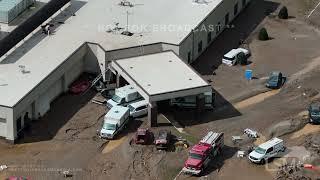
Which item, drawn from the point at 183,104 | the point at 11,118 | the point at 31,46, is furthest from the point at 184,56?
the point at 11,118

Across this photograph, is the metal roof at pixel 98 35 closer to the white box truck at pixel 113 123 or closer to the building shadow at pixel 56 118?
the building shadow at pixel 56 118

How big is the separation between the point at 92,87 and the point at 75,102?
11.1 feet

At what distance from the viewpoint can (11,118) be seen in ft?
243

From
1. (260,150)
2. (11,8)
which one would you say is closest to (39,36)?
(11,8)

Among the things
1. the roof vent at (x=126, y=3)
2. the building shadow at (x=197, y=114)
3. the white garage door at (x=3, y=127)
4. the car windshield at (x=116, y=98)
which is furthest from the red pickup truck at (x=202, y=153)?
the roof vent at (x=126, y=3)

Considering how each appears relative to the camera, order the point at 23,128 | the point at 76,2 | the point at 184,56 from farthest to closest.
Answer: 1. the point at 76,2
2. the point at 184,56
3. the point at 23,128

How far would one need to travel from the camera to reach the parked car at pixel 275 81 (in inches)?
3360

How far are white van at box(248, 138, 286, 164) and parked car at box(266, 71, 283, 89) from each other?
13.4 m

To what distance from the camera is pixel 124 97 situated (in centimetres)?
8044

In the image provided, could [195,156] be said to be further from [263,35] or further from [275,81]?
[263,35]

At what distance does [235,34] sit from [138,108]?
25.7 metres

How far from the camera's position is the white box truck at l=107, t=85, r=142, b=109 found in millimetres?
80500

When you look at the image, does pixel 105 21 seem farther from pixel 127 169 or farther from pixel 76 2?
pixel 127 169

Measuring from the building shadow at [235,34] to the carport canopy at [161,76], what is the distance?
6.99 meters
